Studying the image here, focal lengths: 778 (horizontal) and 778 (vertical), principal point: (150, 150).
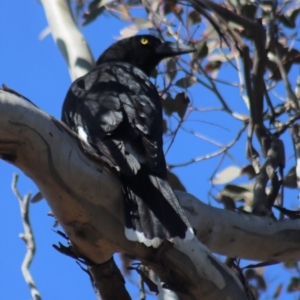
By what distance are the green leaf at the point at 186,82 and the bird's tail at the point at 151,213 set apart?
169 centimetres

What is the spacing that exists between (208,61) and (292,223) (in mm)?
2400

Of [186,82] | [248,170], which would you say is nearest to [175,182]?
[248,170]

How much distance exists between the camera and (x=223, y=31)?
4.41 meters

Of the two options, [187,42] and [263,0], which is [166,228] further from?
[263,0]

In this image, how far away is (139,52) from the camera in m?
5.48

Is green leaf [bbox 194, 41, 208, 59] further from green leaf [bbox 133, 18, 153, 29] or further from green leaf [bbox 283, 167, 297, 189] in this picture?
green leaf [bbox 283, 167, 297, 189]

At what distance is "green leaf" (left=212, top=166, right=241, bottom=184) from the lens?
5.04 m

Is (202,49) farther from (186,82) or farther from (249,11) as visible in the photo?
(186,82)

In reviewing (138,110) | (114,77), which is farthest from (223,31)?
(138,110)

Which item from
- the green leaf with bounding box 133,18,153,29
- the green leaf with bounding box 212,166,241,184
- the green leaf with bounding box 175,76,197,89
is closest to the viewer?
the green leaf with bounding box 175,76,197,89

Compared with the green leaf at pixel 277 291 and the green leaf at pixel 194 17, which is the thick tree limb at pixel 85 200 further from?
the green leaf at pixel 194 17

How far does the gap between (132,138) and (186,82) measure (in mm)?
1499

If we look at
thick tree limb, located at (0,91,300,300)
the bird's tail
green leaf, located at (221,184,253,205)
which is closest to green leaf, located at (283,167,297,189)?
green leaf, located at (221,184,253,205)

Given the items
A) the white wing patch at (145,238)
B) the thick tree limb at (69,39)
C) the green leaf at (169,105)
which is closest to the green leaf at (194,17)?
the green leaf at (169,105)
